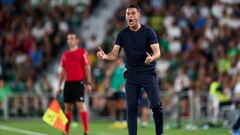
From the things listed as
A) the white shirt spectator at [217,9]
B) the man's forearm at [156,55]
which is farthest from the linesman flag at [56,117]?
the white shirt spectator at [217,9]

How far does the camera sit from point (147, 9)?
32094 millimetres

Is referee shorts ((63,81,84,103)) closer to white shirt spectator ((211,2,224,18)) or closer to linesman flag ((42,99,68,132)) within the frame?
linesman flag ((42,99,68,132))

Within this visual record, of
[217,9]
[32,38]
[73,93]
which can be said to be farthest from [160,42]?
[73,93]

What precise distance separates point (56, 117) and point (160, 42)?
40.0 ft

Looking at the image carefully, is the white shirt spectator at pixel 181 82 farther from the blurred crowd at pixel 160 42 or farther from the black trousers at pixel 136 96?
the black trousers at pixel 136 96

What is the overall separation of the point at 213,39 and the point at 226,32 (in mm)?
491

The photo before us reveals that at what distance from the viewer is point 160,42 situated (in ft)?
99.5

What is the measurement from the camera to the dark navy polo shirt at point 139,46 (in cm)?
1527

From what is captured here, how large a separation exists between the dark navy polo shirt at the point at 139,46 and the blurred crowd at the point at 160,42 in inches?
428

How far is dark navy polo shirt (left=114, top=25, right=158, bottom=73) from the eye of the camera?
15273mm

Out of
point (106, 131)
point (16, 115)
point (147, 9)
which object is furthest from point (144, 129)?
point (147, 9)

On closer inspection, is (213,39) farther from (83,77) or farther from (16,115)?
(83,77)

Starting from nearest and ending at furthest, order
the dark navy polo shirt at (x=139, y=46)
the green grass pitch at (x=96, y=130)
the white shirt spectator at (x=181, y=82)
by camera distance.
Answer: the dark navy polo shirt at (x=139, y=46) → the green grass pitch at (x=96, y=130) → the white shirt spectator at (x=181, y=82)

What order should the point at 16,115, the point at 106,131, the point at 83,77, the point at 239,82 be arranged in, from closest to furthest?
the point at 83,77, the point at 106,131, the point at 239,82, the point at 16,115
